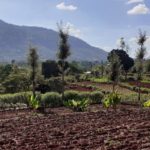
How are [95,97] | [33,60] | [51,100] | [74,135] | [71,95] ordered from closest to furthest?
[74,135]
[51,100]
[33,60]
[71,95]
[95,97]

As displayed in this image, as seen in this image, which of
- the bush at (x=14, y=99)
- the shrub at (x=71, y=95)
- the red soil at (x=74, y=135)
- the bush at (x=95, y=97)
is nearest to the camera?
the red soil at (x=74, y=135)

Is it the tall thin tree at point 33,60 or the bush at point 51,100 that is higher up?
the tall thin tree at point 33,60

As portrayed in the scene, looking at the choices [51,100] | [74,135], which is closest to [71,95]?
[51,100]

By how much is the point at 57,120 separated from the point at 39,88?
85.0 feet

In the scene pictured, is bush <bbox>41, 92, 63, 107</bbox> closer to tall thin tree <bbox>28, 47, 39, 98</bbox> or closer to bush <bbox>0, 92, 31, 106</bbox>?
bush <bbox>0, 92, 31, 106</bbox>

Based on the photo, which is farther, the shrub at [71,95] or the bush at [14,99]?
the shrub at [71,95]

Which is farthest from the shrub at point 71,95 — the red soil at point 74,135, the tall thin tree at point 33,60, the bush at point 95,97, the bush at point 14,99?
the red soil at point 74,135

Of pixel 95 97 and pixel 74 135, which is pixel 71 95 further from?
pixel 74 135

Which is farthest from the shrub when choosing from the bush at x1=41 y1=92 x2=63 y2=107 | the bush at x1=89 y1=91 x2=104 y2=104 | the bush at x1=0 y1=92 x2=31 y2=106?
the bush at x1=0 y1=92 x2=31 y2=106

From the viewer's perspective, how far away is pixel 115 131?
51.9 ft

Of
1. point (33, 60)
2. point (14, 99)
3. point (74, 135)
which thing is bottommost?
point (14, 99)

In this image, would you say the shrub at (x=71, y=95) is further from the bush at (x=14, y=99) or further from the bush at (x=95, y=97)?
the bush at (x=14, y=99)

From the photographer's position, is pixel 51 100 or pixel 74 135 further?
pixel 51 100

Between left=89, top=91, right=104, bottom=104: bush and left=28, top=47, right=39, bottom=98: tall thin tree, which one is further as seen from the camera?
left=89, top=91, right=104, bottom=104: bush
